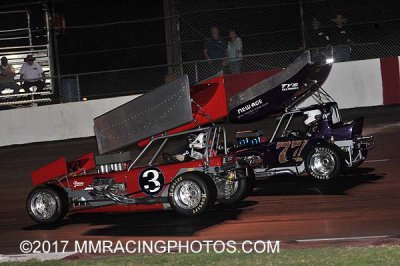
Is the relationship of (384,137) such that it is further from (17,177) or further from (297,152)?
(17,177)

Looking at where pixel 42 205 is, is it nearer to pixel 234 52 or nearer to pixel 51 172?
pixel 51 172

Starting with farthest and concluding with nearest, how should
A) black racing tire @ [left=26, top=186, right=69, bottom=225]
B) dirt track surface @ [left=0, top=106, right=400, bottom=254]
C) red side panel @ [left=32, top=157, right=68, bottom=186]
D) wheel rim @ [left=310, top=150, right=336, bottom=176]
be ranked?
1. wheel rim @ [left=310, top=150, right=336, bottom=176]
2. red side panel @ [left=32, top=157, right=68, bottom=186]
3. black racing tire @ [left=26, top=186, right=69, bottom=225]
4. dirt track surface @ [left=0, top=106, right=400, bottom=254]

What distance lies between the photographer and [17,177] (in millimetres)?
16203

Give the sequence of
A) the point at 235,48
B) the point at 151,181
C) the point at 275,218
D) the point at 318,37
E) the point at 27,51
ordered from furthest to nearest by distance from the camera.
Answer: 1. the point at 27,51
2. the point at 235,48
3. the point at 318,37
4. the point at 151,181
5. the point at 275,218

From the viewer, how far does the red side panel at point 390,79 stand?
2019cm

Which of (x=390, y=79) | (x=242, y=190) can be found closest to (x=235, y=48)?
(x=390, y=79)

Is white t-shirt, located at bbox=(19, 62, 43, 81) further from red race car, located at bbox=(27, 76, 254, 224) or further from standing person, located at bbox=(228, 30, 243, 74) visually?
red race car, located at bbox=(27, 76, 254, 224)

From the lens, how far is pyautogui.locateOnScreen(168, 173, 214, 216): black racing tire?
33.4ft

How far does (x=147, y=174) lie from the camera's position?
35.3ft

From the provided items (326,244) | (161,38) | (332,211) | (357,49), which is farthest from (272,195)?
(161,38)

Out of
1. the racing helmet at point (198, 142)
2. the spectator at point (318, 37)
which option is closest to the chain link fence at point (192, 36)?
the spectator at point (318, 37)

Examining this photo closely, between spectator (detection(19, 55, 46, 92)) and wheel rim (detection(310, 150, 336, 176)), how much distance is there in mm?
11316

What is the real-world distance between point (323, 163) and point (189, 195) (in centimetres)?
256

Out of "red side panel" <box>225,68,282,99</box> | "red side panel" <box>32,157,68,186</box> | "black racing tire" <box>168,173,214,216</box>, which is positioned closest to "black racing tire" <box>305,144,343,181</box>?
"black racing tire" <box>168,173,214,216</box>
